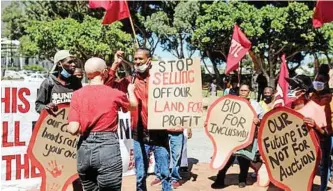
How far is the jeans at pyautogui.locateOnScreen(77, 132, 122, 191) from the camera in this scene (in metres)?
3.91

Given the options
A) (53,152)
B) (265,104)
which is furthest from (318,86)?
(53,152)

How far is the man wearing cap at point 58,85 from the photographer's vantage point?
16.3 ft

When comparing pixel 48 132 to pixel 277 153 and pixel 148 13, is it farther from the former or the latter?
pixel 148 13

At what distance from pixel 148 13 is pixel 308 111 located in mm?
34470

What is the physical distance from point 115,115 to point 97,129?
196 mm

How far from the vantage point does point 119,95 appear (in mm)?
3998

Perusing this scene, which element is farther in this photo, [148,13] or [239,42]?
[148,13]

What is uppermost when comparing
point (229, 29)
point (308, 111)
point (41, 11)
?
point (41, 11)

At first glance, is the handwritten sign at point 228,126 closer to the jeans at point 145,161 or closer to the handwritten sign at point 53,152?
the jeans at point 145,161

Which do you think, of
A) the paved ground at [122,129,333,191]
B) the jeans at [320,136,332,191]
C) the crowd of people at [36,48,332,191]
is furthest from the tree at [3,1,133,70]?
the jeans at [320,136,332,191]

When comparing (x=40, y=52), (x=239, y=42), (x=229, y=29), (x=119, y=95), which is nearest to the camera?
(x=119, y=95)

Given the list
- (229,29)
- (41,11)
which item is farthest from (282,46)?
(41,11)

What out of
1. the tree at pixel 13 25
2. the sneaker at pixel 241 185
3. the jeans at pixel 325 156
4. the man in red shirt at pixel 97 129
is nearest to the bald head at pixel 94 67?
the man in red shirt at pixel 97 129

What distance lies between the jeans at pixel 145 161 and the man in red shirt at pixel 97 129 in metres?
1.05
